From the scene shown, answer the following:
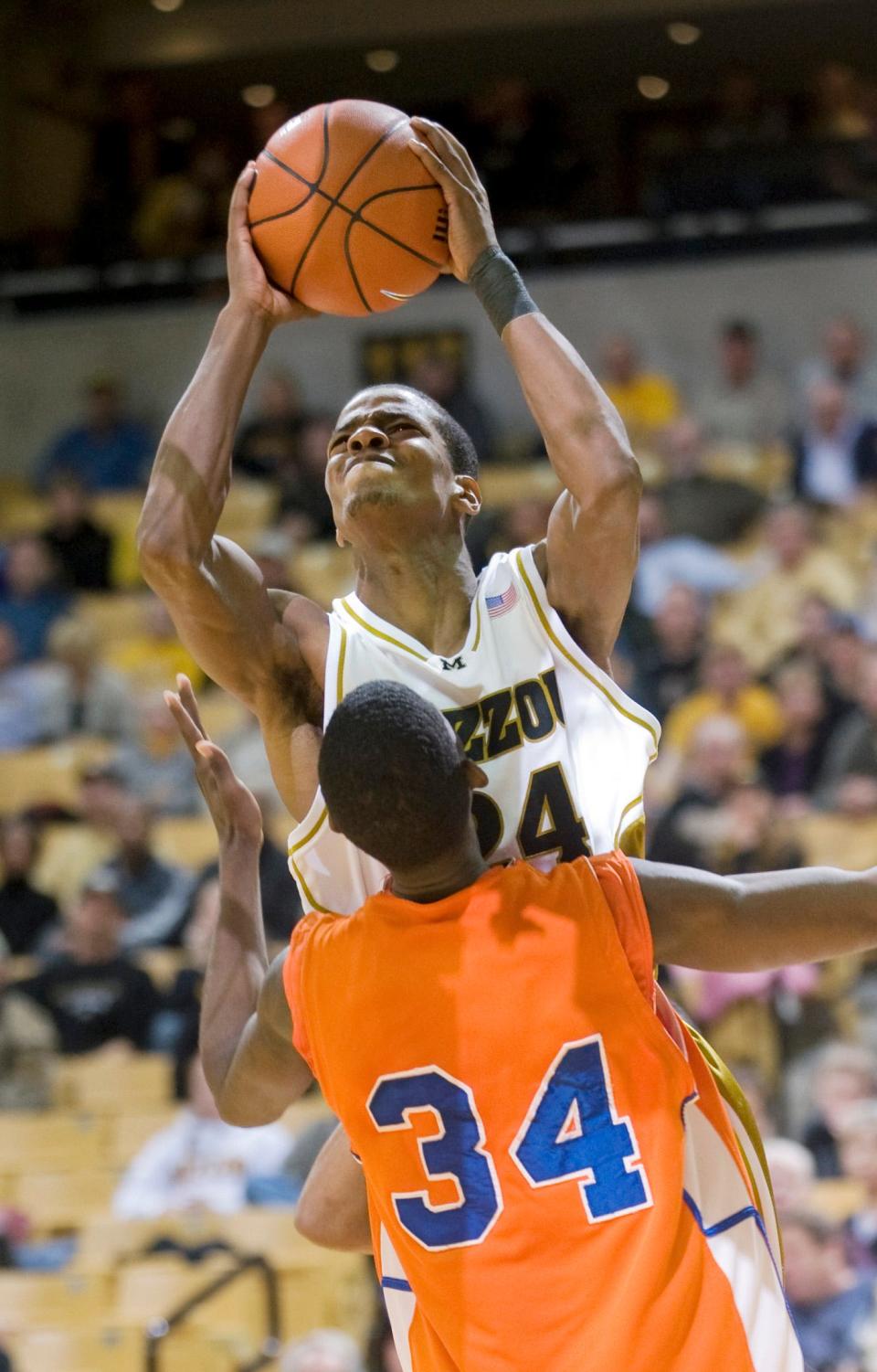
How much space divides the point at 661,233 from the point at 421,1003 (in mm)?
9679

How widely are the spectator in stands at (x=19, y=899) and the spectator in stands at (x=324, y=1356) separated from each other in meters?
3.26

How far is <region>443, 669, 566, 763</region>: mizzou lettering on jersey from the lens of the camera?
9.65 feet

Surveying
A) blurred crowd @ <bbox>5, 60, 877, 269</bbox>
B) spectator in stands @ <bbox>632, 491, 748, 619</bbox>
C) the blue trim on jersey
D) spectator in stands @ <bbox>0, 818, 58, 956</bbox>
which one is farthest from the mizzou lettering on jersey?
blurred crowd @ <bbox>5, 60, 877, 269</bbox>

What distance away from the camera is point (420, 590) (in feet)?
10.3

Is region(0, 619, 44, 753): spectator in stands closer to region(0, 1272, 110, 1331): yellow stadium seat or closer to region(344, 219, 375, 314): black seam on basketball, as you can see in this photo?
region(0, 1272, 110, 1331): yellow stadium seat

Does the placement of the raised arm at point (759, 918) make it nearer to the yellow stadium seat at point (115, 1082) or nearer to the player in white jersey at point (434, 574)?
the player in white jersey at point (434, 574)

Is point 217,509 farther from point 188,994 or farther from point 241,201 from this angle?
point 188,994

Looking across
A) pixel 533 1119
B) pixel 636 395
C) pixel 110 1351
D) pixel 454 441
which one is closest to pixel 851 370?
pixel 636 395

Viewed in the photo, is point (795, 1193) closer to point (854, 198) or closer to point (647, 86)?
point (854, 198)

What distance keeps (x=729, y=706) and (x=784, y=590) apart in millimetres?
1070

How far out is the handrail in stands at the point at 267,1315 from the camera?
A: 6.05 metres

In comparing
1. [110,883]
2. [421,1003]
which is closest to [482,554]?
[110,883]

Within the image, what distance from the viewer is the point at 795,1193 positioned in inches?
236

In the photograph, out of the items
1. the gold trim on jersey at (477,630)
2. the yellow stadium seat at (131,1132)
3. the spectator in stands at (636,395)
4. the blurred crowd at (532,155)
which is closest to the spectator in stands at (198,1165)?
the yellow stadium seat at (131,1132)
